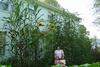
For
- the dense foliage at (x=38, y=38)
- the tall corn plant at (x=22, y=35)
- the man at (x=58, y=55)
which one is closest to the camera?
the tall corn plant at (x=22, y=35)

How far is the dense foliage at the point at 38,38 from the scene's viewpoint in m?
15.6

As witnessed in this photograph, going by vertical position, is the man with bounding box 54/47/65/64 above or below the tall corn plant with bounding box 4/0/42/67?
below

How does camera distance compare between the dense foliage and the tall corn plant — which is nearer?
the tall corn plant

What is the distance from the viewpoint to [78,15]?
22.7 metres

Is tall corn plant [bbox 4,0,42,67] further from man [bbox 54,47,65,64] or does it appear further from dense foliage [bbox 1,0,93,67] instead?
man [bbox 54,47,65,64]

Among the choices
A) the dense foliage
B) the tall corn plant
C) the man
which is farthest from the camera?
the man

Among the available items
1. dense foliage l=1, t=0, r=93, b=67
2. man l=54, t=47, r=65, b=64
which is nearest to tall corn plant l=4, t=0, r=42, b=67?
dense foliage l=1, t=0, r=93, b=67

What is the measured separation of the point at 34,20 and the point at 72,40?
4353mm

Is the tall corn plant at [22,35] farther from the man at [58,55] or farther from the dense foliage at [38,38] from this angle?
the man at [58,55]

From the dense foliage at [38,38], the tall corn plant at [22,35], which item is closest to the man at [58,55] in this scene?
the dense foliage at [38,38]

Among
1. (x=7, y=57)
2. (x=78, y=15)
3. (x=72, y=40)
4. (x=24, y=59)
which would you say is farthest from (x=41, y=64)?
(x=78, y=15)

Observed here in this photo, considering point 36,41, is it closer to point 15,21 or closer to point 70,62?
point 15,21

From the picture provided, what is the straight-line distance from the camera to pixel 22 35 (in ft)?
51.4

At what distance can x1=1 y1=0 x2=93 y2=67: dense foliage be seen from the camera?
616 inches
